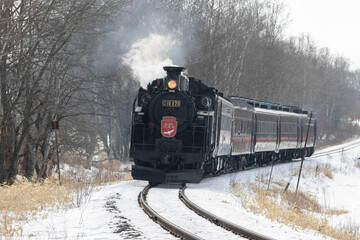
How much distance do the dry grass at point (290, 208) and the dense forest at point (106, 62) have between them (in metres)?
5.30

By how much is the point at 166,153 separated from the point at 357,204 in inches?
518

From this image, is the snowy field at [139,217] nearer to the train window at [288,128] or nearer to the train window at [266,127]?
the train window at [266,127]

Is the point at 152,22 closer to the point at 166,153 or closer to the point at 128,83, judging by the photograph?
the point at 128,83

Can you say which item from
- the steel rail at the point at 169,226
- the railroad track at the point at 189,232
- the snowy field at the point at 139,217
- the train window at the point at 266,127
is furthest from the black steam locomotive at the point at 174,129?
the train window at the point at 266,127

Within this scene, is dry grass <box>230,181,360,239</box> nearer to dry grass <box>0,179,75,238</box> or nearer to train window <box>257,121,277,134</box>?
train window <box>257,121,277,134</box>

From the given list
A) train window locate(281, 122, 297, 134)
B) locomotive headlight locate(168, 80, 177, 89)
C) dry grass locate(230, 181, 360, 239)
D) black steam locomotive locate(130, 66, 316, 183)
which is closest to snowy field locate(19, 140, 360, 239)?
dry grass locate(230, 181, 360, 239)

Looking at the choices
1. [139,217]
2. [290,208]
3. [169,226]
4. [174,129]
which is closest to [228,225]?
[169,226]

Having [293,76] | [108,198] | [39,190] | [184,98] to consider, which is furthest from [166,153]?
[293,76]

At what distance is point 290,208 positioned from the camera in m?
17.9

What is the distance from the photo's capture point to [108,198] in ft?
41.6

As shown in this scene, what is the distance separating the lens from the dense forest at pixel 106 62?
48.5ft

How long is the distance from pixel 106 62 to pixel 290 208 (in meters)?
19.3

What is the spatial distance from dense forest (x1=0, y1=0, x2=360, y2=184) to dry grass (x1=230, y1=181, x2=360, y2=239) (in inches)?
209

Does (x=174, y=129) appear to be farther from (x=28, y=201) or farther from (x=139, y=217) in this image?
(x=139, y=217)
